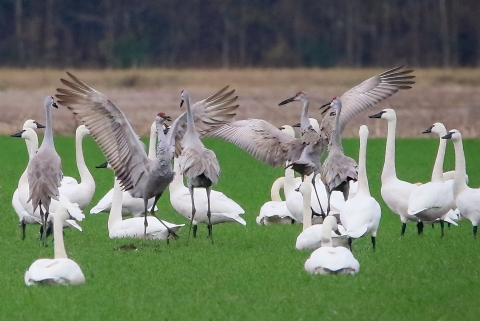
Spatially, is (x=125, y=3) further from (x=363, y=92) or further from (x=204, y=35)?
(x=363, y=92)

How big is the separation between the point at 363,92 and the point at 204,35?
40925 millimetres

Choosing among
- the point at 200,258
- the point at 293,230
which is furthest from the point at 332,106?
the point at 200,258

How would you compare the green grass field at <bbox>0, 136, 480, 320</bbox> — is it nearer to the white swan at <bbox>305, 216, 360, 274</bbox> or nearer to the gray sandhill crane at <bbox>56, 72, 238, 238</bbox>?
the white swan at <bbox>305, 216, 360, 274</bbox>

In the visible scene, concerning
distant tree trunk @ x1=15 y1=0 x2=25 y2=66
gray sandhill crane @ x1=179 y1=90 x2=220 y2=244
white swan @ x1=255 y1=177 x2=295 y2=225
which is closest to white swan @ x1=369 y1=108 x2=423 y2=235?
white swan @ x1=255 y1=177 x2=295 y2=225

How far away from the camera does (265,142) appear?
46.6 feet

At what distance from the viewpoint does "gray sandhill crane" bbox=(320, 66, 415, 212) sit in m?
12.6

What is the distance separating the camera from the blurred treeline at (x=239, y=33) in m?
53.5

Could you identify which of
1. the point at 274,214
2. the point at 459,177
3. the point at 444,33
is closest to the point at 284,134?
the point at 274,214

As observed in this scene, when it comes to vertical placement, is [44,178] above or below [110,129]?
below

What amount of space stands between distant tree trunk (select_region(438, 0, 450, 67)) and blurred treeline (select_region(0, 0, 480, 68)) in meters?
0.07

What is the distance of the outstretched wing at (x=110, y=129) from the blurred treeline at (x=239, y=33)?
39.1 metres

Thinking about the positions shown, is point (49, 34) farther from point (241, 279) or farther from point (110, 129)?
point (241, 279)

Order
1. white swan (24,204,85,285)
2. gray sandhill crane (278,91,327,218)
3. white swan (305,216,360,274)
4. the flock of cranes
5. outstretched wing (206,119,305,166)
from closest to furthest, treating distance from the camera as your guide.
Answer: white swan (24,204,85,285), white swan (305,216,360,274), the flock of cranes, gray sandhill crane (278,91,327,218), outstretched wing (206,119,305,166)

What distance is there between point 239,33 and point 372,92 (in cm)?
4068
